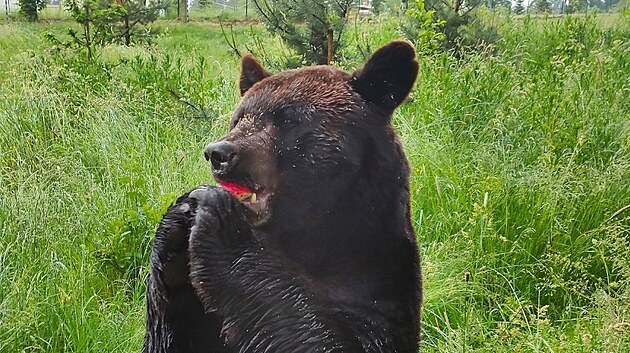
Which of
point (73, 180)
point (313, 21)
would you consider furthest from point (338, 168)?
point (313, 21)

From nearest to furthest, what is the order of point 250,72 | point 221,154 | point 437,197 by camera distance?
point 221,154 → point 250,72 → point 437,197

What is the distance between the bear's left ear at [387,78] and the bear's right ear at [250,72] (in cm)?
35

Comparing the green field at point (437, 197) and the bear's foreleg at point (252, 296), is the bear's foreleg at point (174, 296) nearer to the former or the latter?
the bear's foreleg at point (252, 296)

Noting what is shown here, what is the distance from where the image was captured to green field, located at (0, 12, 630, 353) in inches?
127

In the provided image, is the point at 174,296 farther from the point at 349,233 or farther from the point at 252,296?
the point at 349,233

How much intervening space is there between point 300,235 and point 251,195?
0.16m

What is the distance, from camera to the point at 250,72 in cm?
219

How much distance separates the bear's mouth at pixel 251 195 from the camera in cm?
179

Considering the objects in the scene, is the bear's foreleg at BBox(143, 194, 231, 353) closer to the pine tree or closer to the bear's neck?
the bear's neck

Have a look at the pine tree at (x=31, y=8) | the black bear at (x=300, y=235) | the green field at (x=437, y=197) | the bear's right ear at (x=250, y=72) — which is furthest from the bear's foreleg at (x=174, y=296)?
the pine tree at (x=31, y=8)

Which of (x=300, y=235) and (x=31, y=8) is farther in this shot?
(x=31, y=8)

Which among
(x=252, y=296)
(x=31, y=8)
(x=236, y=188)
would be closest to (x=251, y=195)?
(x=236, y=188)

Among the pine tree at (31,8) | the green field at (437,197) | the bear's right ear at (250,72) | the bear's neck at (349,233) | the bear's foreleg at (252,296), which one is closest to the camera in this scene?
the bear's foreleg at (252,296)

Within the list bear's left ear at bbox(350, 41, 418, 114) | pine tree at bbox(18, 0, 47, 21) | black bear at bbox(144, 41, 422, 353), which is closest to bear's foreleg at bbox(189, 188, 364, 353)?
black bear at bbox(144, 41, 422, 353)
